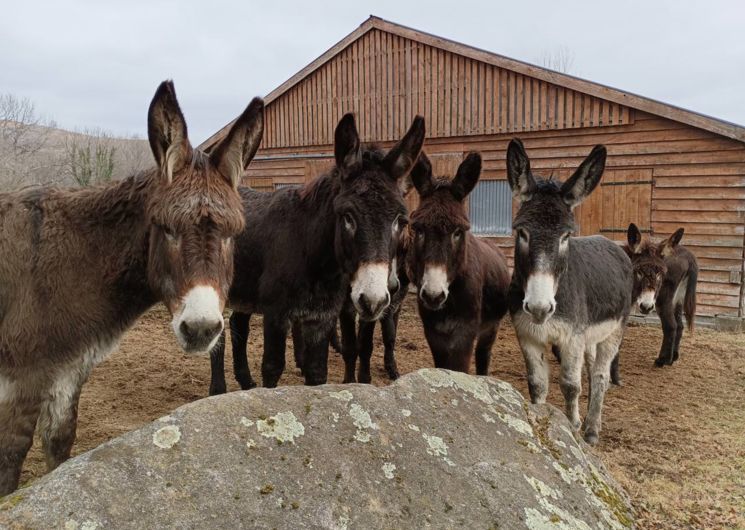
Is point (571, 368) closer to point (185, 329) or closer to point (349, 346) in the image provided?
point (349, 346)

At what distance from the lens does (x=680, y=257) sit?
848cm

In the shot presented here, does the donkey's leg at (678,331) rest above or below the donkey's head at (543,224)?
below

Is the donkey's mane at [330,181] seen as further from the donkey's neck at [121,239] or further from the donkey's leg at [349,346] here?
the donkey's leg at [349,346]

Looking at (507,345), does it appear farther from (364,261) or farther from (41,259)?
(41,259)

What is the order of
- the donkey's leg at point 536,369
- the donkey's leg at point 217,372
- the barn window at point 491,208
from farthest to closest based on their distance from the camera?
the barn window at point 491,208, the donkey's leg at point 217,372, the donkey's leg at point 536,369

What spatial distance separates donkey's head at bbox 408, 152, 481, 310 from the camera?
12.3 feet

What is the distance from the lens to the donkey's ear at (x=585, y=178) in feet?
13.1

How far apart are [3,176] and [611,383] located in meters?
23.5

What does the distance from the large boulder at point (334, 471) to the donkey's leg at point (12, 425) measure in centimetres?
88

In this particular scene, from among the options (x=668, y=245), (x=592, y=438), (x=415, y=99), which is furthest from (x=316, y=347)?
(x=415, y=99)

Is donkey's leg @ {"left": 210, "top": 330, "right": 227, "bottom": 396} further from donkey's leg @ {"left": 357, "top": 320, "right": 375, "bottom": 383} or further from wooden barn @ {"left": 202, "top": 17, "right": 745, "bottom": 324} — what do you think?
wooden barn @ {"left": 202, "top": 17, "right": 745, "bottom": 324}

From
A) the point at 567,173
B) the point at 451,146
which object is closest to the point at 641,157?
the point at 567,173

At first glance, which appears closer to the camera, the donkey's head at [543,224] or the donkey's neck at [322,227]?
the donkey's head at [543,224]

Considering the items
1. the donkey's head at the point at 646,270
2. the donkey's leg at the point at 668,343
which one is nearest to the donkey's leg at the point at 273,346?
the donkey's head at the point at 646,270
